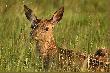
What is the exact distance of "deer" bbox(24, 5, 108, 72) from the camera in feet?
29.1

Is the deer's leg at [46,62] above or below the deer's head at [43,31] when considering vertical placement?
below

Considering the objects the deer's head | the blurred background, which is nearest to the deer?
the deer's head

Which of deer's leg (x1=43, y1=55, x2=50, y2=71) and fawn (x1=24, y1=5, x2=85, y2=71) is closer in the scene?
deer's leg (x1=43, y1=55, x2=50, y2=71)

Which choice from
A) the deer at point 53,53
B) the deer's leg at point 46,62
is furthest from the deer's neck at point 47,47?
the deer's leg at point 46,62

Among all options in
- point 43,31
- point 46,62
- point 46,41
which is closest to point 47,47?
point 46,41

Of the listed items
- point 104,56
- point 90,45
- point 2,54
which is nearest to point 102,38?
point 90,45

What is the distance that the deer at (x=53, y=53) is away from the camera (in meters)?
8.88

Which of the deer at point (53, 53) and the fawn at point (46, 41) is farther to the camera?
the fawn at point (46, 41)

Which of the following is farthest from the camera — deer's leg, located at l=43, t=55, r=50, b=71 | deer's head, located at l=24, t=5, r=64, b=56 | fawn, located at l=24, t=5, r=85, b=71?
deer's head, located at l=24, t=5, r=64, b=56

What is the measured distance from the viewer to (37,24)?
9844mm

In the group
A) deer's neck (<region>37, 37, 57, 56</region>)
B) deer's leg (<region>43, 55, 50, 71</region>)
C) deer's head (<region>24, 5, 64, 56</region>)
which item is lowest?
deer's leg (<region>43, 55, 50, 71</region>)

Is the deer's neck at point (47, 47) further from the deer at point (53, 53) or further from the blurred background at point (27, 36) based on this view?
the blurred background at point (27, 36)

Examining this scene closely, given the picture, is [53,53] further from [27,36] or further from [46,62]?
[27,36]

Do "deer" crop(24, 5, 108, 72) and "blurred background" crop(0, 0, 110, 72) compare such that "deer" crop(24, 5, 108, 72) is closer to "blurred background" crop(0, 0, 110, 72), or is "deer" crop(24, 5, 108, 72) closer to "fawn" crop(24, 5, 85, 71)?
"fawn" crop(24, 5, 85, 71)
